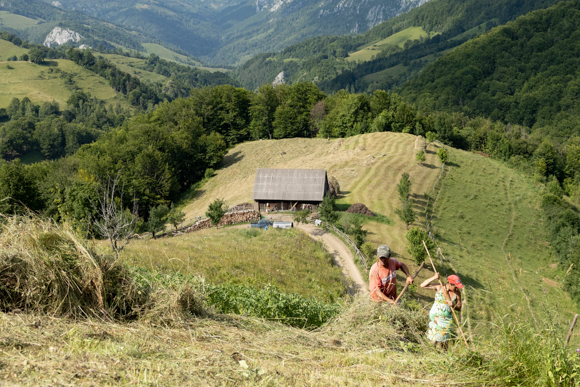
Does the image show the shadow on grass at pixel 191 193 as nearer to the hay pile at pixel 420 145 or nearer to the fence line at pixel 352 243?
the fence line at pixel 352 243

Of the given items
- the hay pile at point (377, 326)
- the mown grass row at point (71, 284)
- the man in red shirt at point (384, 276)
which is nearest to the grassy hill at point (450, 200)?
the man in red shirt at point (384, 276)

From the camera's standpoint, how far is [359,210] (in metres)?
42.2

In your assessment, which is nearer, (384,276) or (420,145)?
(384,276)

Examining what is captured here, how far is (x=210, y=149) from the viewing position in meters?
79.8

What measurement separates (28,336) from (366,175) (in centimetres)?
5213

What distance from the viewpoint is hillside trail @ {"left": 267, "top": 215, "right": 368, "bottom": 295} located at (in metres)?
26.4

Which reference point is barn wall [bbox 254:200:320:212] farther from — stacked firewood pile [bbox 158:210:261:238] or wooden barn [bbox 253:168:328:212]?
stacked firewood pile [bbox 158:210:261:238]

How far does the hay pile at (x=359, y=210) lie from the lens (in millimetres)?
41812

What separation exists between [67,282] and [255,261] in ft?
52.6

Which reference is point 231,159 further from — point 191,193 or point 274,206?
point 274,206

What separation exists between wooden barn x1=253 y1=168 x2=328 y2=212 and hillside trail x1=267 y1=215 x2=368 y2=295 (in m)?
3.67

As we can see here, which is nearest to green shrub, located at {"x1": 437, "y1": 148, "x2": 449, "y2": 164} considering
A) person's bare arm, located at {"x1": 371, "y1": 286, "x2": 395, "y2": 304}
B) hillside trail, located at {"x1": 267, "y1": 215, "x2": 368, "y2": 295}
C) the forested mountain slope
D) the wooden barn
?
the wooden barn

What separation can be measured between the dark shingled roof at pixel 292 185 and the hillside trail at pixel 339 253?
4000 millimetres

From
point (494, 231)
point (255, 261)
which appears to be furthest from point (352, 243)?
point (494, 231)
